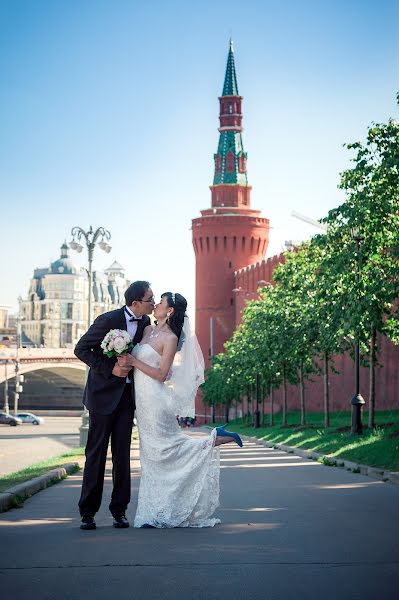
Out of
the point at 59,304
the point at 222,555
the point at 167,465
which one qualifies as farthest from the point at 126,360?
the point at 59,304

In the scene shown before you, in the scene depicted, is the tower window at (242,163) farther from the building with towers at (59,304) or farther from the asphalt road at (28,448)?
the building with towers at (59,304)

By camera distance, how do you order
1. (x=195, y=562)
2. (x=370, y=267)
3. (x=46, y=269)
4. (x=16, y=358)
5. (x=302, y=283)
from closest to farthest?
(x=195, y=562)
(x=370, y=267)
(x=302, y=283)
(x=16, y=358)
(x=46, y=269)

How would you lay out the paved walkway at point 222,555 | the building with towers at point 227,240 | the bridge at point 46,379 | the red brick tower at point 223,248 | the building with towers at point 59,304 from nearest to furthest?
the paved walkway at point 222,555 < the building with towers at point 227,240 < the red brick tower at point 223,248 < the bridge at point 46,379 < the building with towers at point 59,304

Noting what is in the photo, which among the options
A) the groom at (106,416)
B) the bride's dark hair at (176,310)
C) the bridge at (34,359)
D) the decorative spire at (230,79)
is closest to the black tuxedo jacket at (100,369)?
the groom at (106,416)

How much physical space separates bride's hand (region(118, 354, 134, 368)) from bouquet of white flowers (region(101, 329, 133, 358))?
0.03 m

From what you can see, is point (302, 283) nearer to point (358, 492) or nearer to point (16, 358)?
point (358, 492)

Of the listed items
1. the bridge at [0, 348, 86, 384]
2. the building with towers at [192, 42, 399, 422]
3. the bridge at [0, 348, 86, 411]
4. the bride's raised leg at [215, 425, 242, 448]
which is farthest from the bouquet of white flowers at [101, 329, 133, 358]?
the bridge at [0, 348, 86, 411]

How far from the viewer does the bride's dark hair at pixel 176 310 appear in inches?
276

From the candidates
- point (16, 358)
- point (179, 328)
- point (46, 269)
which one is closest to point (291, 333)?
point (179, 328)

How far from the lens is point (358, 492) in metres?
9.75

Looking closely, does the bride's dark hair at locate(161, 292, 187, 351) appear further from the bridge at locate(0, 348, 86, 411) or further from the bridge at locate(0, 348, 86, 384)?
the bridge at locate(0, 348, 86, 411)

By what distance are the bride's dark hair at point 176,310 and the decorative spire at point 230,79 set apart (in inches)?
3125

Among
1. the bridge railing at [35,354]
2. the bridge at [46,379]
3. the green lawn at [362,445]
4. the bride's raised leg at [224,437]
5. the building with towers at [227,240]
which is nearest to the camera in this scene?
the bride's raised leg at [224,437]

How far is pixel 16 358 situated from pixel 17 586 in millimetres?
77684
